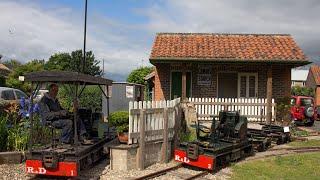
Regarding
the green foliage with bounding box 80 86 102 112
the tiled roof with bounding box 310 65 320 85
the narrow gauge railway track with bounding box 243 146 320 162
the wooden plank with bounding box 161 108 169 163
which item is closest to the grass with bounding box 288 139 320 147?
the narrow gauge railway track with bounding box 243 146 320 162

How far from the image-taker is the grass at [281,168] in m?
10.4

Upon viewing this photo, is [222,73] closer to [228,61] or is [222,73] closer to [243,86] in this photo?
[243,86]

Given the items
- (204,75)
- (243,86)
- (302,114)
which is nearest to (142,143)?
(204,75)

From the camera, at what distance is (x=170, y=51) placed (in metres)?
21.4

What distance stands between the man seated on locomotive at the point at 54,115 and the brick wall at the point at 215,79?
1211 centimetres

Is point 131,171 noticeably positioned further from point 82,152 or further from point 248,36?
point 248,36

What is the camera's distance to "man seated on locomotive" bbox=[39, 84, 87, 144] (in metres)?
9.94

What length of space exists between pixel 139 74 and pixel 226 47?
28.4 meters

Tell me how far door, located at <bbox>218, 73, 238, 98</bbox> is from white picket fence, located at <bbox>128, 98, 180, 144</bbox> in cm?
1031

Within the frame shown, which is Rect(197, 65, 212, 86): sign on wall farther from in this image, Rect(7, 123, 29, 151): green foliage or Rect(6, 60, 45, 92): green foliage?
Rect(6, 60, 45, 92): green foliage

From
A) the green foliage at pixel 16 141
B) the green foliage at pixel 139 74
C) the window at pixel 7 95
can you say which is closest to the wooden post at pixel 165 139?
the green foliage at pixel 16 141

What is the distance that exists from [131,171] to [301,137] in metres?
9.55

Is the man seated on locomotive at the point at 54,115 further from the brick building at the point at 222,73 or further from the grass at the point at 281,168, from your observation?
the brick building at the point at 222,73

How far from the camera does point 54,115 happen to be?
9.98m
